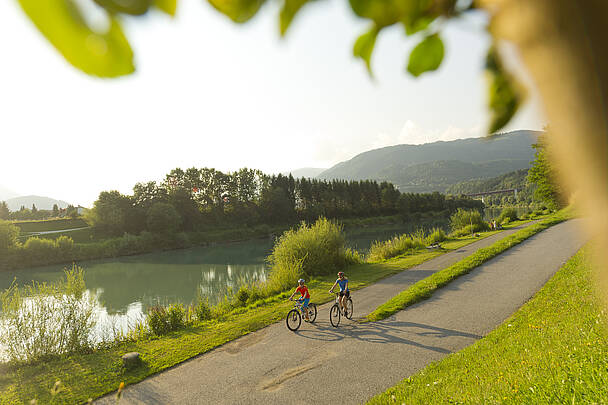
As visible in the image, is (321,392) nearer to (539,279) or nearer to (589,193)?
(589,193)

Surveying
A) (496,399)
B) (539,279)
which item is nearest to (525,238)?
(539,279)

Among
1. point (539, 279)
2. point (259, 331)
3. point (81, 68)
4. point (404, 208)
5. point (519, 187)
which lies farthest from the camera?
point (404, 208)

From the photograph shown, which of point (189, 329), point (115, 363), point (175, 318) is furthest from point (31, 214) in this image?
point (115, 363)

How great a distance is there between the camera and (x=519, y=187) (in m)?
75.3

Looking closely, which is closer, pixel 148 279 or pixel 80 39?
pixel 80 39

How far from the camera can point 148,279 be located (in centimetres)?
2711

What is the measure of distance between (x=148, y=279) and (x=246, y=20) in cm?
3006

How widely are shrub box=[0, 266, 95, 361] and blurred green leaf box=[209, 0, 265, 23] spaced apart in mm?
10544

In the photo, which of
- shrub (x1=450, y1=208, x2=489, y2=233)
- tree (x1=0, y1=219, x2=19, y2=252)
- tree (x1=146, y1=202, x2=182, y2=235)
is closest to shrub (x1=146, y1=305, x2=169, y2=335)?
shrub (x1=450, y1=208, x2=489, y2=233)

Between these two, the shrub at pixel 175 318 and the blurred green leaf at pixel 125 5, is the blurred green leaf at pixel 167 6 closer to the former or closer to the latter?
the blurred green leaf at pixel 125 5

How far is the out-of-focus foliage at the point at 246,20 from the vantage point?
15.3 inches

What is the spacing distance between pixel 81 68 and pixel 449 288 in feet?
44.1

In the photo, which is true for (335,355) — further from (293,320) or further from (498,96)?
(498,96)

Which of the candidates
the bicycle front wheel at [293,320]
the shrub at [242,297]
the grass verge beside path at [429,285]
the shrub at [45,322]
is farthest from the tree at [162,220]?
the bicycle front wheel at [293,320]
